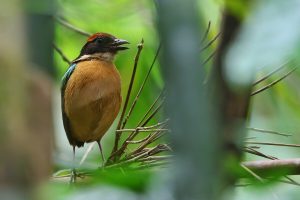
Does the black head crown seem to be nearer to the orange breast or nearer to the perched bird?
the perched bird

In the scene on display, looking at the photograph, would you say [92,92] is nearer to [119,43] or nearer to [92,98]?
[92,98]

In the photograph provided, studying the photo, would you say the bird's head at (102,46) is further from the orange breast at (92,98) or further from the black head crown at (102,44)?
the orange breast at (92,98)

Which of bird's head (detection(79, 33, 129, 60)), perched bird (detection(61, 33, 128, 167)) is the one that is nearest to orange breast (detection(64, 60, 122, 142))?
perched bird (detection(61, 33, 128, 167))

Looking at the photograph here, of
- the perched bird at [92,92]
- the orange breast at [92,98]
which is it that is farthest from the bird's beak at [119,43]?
the orange breast at [92,98]

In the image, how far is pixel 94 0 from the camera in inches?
159

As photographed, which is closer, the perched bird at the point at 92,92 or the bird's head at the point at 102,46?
the perched bird at the point at 92,92

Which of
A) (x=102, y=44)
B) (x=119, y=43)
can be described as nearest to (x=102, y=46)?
(x=102, y=44)

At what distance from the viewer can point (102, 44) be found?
5000 millimetres

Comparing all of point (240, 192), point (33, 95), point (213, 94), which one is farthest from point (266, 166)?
point (33, 95)

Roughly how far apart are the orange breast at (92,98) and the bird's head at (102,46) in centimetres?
13

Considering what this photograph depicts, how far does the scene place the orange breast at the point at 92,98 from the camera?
4656 millimetres

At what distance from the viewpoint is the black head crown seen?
191 inches

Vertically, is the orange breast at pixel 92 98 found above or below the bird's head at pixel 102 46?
below

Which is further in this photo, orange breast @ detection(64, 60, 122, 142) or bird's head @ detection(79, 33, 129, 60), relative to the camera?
bird's head @ detection(79, 33, 129, 60)
